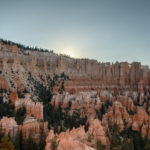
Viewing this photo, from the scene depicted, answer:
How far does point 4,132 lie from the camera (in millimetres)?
18594

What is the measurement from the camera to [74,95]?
43.5 metres

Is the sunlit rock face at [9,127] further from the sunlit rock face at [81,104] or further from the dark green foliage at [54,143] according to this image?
the sunlit rock face at [81,104]

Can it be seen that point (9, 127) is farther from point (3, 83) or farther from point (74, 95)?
point (74, 95)

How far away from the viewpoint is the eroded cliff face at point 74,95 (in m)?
21.2

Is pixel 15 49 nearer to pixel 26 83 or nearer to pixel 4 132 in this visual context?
pixel 26 83

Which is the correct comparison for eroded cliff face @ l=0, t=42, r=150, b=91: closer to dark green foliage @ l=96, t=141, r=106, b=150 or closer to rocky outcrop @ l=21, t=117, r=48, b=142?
rocky outcrop @ l=21, t=117, r=48, b=142

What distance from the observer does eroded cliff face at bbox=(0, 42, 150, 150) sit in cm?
2123

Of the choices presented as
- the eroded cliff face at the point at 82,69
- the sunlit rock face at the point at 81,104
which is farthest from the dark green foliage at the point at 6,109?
the eroded cliff face at the point at 82,69

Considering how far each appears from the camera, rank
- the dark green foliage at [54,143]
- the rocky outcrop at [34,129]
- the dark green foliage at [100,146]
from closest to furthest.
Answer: the dark green foliage at [54,143] → the dark green foliage at [100,146] → the rocky outcrop at [34,129]

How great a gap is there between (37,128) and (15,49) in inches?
1297

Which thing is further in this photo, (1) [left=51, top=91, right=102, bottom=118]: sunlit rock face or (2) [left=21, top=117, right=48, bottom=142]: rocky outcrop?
(1) [left=51, top=91, right=102, bottom=118]: sunlit rock face

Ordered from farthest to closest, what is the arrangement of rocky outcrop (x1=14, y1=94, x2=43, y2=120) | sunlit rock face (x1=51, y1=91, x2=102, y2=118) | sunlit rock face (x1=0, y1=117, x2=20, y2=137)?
sunlit rock face (x1=51, y1=91, x2=102, y2=118) < rocky outcrop (x1=14, y1=94, x2=43, y2=120) < sunlit rock face (x1=0, y1=117, x2=20, y2=137)

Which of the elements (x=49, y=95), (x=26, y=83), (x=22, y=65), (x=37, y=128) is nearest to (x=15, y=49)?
(x=22, y=65)

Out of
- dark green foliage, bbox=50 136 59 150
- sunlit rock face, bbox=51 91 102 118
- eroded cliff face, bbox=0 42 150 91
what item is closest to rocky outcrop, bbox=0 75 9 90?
eroded cliff face, bbox=0 42 150 91
